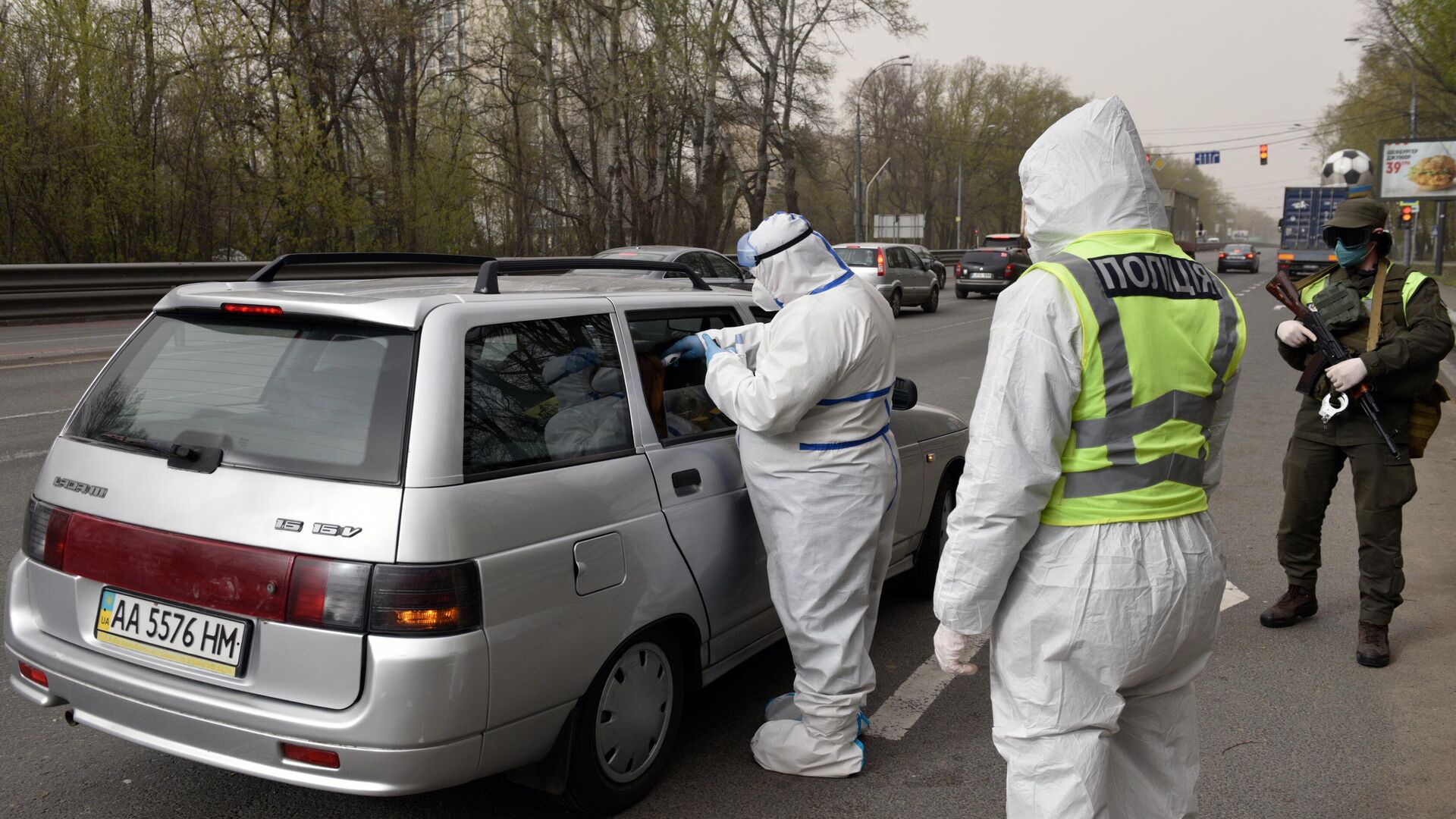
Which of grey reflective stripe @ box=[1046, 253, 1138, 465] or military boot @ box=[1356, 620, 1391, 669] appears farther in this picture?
military boot @ box=[1356, 620, 1391, 669]

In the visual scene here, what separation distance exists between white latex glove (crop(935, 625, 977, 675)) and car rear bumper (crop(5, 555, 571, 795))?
3.57 ft

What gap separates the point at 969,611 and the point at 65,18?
23868mm

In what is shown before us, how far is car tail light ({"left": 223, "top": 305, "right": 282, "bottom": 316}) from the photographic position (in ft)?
9.64

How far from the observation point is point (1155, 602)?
2145mm

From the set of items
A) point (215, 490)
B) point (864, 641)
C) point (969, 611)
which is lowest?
point (864, 641)

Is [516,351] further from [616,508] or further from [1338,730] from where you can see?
[1338,730]

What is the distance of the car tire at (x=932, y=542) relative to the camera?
16.6 ft

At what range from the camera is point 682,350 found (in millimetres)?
3678

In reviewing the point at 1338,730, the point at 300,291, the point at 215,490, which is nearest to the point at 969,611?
the point at 215,490

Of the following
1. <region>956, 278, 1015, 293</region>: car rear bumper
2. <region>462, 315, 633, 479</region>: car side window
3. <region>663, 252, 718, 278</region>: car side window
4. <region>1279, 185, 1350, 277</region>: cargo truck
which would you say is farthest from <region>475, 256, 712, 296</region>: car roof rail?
<region>1279, 185, 1350, 277</region>: cargo truck

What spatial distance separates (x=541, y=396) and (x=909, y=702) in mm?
1980

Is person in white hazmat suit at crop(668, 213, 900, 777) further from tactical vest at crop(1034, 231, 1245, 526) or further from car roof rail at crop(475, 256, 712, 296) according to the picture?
tactical vest at crop(1034, 231, 1245, 526)

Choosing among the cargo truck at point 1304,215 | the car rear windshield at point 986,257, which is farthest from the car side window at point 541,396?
the cargo truck at point 1304,215

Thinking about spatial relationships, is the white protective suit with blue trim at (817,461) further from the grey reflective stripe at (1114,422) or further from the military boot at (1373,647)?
the military boot at (1373,647)
